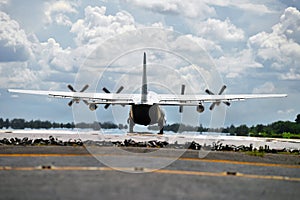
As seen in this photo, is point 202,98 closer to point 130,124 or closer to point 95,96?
point 130,124

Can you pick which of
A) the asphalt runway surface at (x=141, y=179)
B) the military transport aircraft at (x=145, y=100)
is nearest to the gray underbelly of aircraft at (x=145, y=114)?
the military transport aircraft at (x=145, y=100)

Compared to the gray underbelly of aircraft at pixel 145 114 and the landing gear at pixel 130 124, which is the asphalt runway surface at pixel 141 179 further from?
the landing gear at pixel 130 124

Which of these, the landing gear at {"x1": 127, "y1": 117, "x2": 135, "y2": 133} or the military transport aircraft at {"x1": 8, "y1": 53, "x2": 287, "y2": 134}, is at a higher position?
the military transport aircraft at {"x1": 8, "y1": 53, "x2": 287, "y2": 134}

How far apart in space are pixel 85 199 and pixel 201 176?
18.2 feet

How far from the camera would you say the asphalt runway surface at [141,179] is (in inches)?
457

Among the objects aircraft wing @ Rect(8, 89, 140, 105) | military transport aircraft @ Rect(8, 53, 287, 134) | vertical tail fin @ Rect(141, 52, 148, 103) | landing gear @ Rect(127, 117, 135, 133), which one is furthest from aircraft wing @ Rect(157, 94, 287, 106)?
landing gear @ Rect(127, 117, 135, 133)

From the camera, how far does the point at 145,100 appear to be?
160 feet

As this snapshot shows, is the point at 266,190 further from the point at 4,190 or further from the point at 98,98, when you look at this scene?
the point at 98,98

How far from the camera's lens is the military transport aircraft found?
48.6 m

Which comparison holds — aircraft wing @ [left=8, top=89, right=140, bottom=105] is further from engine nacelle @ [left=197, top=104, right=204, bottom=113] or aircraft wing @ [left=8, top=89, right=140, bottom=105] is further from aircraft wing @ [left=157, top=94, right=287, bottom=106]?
engine nacelle @ [left=197, top=104, right=204, bottom=113]

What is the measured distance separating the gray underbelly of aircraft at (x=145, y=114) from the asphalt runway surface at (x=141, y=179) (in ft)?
91.5

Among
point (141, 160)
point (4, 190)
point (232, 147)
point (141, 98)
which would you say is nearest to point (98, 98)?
point (141, 98)

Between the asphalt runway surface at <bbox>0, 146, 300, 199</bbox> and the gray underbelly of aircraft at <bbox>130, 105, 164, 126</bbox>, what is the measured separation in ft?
91.5

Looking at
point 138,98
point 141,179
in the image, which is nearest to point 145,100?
point 138,98
